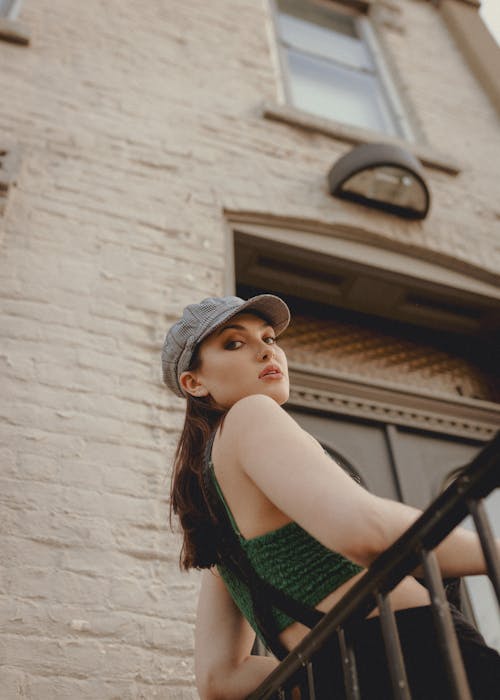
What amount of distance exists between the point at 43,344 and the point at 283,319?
4.56 ft

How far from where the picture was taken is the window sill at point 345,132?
171 inches

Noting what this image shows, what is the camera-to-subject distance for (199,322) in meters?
1.54

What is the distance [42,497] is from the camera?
87.1 inches

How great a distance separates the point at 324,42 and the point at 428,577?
6239 millimetres

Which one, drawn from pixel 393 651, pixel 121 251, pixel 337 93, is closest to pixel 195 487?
pixel 393 651

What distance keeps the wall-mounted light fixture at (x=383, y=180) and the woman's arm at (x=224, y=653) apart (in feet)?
9.44

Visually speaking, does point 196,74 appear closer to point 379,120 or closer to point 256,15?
point 256,15

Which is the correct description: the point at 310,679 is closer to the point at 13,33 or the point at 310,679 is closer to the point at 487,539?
the point at 487,539

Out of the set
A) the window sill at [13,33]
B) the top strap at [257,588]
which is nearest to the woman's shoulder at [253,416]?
the top strap at [257,588]

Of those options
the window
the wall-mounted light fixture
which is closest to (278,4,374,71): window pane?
the window

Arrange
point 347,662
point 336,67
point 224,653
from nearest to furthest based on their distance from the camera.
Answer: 1. point 347,662
2. point 224,653
3. point 336,67

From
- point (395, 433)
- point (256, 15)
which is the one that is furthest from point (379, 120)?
point (395, 433)

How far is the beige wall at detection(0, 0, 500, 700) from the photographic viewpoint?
2.02 metres

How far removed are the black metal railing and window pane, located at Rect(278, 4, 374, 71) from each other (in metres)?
5.80
